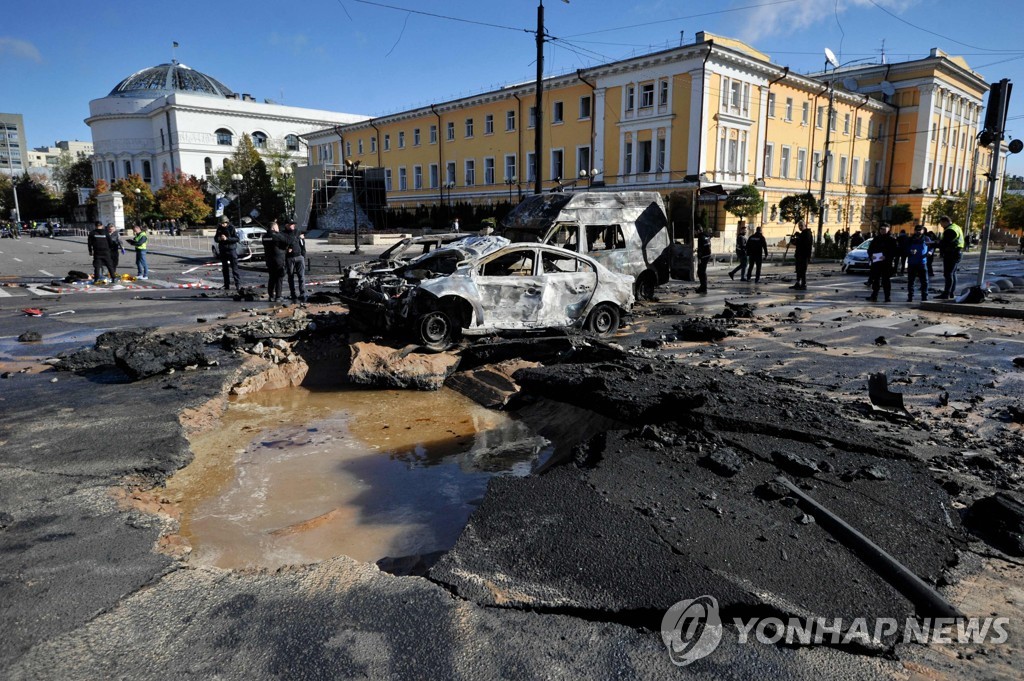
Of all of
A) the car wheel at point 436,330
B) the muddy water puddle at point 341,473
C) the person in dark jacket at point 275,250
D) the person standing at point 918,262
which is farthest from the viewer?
the person standing at point 918,262

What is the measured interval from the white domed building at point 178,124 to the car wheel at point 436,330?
77994 mm

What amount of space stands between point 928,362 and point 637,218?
7636 millimetres

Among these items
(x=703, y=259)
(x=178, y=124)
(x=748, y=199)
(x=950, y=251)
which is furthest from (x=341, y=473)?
(x=178, y=124)

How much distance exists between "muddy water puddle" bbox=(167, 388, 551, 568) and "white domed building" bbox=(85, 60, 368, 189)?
3125 inches

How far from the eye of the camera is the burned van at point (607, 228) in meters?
14.1

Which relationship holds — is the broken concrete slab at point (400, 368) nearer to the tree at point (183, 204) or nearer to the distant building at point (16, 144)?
the tree at point (183, 204)

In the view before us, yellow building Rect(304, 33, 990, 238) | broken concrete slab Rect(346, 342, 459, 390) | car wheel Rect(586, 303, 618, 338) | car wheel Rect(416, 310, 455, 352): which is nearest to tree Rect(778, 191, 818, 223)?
yellow building Rect(304, 33, 990, 238)

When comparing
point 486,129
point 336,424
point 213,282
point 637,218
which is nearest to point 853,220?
point 486,129

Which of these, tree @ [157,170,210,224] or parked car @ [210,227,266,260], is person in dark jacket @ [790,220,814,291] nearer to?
parked car @ [210,227,266,260]

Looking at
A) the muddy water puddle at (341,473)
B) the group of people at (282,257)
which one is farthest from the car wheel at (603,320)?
the group of people at (282,257)

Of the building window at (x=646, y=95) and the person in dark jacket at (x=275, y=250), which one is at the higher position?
the building window at (x=646, y=95)

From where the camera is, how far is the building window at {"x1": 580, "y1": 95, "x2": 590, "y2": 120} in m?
43.8

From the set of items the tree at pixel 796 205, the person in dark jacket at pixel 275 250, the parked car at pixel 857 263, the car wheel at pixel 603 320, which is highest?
the tree at pixel 796 205

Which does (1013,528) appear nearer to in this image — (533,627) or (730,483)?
(730,483)
